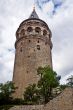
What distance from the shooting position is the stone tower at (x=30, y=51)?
37156 mm

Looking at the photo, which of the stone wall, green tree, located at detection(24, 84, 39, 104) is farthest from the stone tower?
the stone wall

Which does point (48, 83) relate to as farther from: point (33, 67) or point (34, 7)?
point (34, 7)

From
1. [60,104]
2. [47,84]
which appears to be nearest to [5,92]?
[47,84]

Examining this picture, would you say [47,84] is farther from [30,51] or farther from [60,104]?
[30,51]

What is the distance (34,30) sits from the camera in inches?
1689

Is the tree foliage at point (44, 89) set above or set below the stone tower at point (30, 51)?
below

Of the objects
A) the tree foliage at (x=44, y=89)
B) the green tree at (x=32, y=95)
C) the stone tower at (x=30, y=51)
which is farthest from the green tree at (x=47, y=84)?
the stone tower at (x=30, y=51)

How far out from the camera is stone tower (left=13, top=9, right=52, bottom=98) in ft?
122

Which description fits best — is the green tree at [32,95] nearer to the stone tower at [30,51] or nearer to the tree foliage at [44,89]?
the tree foliage at [44,89]

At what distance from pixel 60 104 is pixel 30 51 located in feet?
51.3

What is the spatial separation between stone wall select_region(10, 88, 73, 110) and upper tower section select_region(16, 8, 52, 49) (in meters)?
17.6

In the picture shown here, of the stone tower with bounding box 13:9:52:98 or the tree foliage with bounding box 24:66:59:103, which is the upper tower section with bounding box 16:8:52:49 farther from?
the tree foliage with bounding box 24:66:59:103

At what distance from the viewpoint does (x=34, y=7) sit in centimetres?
5112

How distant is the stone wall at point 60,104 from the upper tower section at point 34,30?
691 inches
